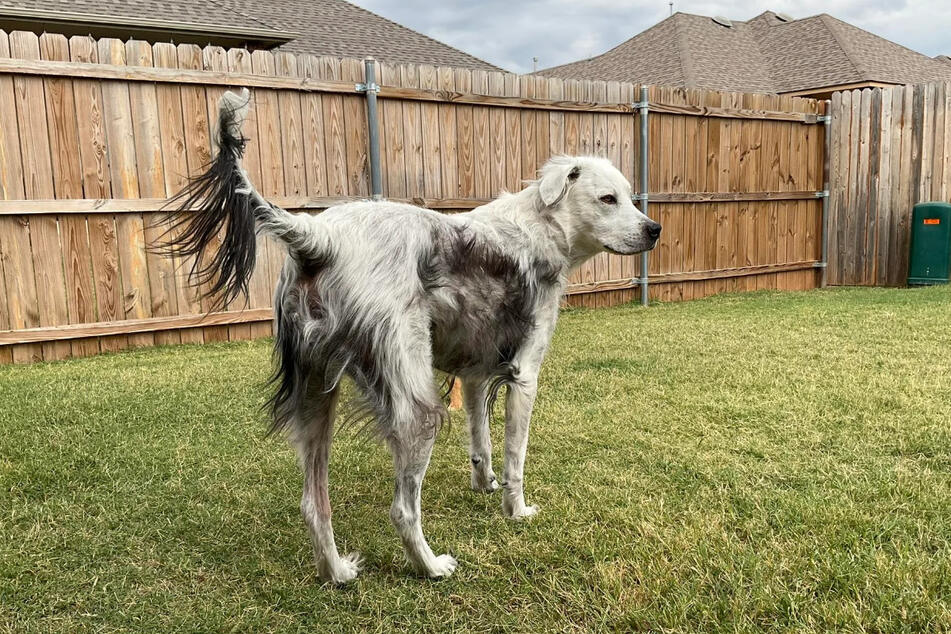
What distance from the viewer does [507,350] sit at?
261 cm

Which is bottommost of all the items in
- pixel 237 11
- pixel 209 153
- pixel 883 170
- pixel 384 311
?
pixel 384 311

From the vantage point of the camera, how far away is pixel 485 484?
9.75 ft

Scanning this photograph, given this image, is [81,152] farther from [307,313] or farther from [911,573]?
[911,573]

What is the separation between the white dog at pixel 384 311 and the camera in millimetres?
1961

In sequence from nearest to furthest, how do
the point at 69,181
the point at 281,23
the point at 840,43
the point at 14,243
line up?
1. the point at 14,243
2. the point at 69,181
3. the point at 281,23
4. the point at 840,43

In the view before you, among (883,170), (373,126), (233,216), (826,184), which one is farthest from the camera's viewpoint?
(826,184)

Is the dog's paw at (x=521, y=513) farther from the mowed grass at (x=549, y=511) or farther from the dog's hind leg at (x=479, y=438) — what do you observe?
the dog's hind leg at (x=479, y=438)

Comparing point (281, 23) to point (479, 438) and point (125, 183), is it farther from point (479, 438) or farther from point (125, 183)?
point (479, 438)

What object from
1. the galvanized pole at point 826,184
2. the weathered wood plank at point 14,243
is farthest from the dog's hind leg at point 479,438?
the galvanized pole at point 826,184

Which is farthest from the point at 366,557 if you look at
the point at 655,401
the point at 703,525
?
the point at 655,401

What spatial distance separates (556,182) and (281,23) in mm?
11446

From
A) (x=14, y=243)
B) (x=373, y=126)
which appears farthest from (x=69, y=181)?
(x=373, y=126)

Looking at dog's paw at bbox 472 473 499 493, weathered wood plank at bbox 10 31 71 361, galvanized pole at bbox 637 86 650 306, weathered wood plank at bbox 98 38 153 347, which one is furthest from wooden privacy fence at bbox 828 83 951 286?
weathered wood plank at bbox 10 31 71 361

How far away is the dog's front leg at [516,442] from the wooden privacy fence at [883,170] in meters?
9.35
